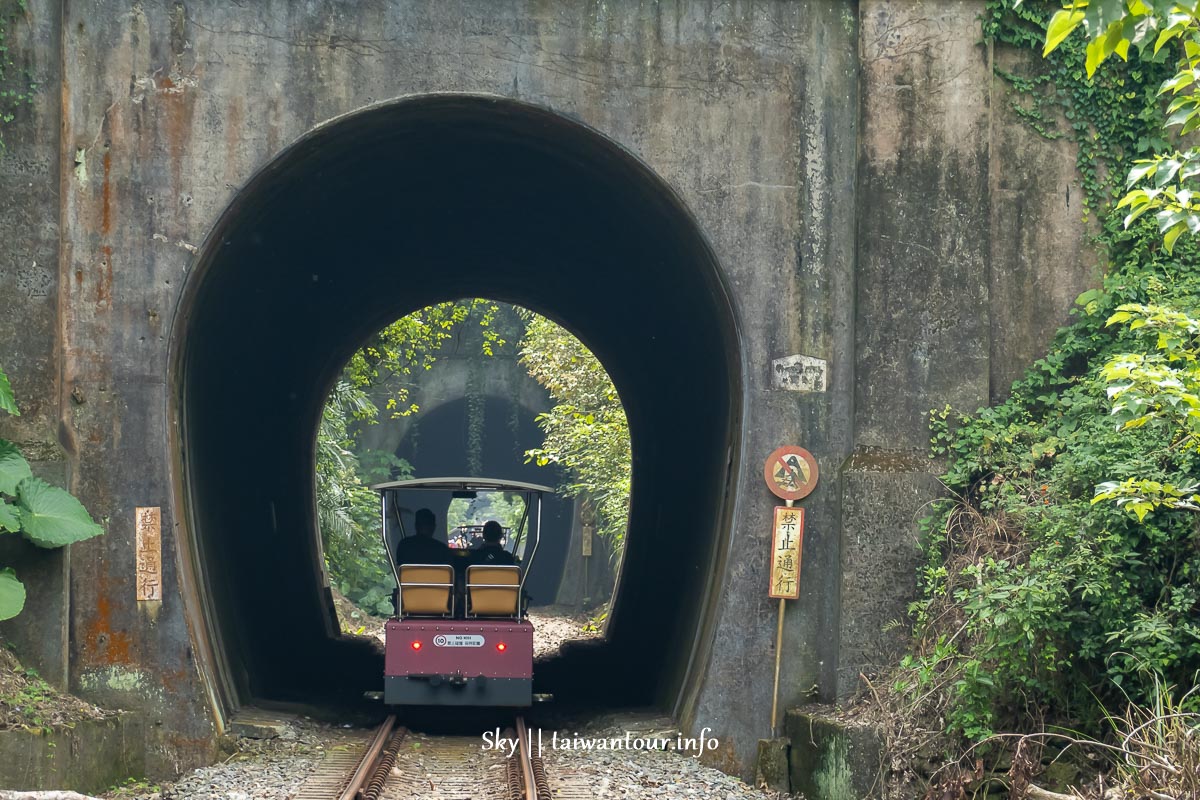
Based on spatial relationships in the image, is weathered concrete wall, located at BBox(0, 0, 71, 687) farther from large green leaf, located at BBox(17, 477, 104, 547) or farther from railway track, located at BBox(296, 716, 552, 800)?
railway track, located at BBox(296, 716, 552, 800)

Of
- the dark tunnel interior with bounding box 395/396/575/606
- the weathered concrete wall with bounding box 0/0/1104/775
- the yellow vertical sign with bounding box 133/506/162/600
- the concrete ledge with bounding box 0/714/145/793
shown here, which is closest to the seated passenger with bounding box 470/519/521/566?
the weathered concrete wall with bounding box 0/0/1104/775

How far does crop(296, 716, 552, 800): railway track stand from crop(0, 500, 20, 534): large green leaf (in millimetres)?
2499

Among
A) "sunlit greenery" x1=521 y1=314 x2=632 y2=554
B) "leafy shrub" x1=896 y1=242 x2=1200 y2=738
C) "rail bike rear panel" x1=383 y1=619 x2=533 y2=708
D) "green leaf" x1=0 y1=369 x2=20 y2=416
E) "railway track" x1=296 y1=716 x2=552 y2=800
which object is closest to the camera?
"leafy shrub" x1=896 y1=242 x2=1200 y2=738

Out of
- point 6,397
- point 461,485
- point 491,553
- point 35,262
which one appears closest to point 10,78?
point 35,262

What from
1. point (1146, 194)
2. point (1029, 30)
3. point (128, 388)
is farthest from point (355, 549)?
point (1146, 194)

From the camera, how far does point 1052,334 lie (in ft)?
33.3

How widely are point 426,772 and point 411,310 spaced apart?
9537mm

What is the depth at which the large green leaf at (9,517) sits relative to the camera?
837 cm

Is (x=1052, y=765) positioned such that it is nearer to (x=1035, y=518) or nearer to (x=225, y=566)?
(x=1035, y=518)

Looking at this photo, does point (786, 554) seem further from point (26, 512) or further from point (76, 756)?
point (26, 512)

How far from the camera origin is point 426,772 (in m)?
9.71

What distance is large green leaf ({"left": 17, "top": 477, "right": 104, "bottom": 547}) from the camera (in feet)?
28.5

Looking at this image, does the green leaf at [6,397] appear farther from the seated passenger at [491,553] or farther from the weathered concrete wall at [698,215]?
the seated passenger at [491,553]

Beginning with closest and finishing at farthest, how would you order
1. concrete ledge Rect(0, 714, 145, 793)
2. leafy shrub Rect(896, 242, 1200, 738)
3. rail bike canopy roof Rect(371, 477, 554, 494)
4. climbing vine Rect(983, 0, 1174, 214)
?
leafy shrub Rect(896, 242, 1200, 738) < concrete ledge Rect(0, 714, 145, 793) < climbing vine Rect(983, 0, 1174, 214) < rail bike canopy roof Rect(371, 477, 554, 494)
